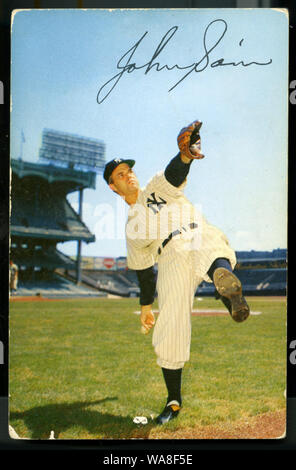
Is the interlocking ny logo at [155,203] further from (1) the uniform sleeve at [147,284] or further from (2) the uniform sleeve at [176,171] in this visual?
(1) the uniform sleeve at [147,284]

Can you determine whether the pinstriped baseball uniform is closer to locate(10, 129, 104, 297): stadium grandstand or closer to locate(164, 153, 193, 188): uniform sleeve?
locate(164, 153, 193, 188): uniform sleeve

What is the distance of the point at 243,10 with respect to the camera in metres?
2.49

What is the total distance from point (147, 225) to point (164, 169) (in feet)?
1.31

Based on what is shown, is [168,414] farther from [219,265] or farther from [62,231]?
[62,231]

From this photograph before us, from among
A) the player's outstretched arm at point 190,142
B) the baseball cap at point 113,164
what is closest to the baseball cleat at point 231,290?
the player's outstretched arm at point 190,142

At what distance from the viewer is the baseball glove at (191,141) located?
8.07 ft

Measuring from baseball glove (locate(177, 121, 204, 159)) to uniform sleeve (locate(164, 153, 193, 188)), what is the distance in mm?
70

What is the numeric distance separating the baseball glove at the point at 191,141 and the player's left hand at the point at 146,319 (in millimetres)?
1076

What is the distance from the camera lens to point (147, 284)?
2.60m

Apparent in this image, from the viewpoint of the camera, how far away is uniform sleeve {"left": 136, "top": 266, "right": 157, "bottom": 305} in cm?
260
